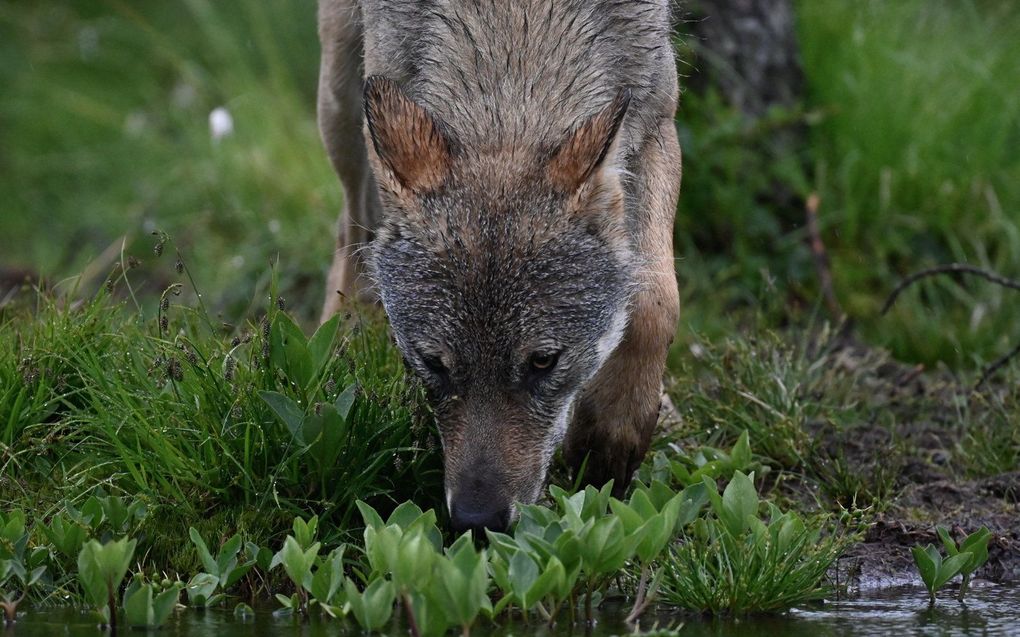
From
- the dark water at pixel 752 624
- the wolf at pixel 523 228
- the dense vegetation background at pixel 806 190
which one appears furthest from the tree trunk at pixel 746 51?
the dark water at pixel 752 624

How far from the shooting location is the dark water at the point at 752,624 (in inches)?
140

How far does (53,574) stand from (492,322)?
139 cm

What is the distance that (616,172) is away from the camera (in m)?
4.38

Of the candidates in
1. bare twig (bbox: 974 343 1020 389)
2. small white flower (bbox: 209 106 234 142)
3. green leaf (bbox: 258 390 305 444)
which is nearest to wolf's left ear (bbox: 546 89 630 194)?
green leaf (bbox: 258 390 305 444)

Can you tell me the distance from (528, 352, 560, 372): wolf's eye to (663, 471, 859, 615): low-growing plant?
0.58m

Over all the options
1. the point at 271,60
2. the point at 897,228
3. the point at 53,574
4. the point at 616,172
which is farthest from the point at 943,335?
the point at 271,60

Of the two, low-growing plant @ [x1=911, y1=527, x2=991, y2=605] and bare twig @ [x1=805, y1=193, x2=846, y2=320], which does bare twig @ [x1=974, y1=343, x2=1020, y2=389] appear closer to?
bare twig @ [x1=805, y1=193, x2=846, y2=320]

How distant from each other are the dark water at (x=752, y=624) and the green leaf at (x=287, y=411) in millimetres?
532

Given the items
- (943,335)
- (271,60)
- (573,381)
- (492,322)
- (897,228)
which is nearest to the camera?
(492,322)

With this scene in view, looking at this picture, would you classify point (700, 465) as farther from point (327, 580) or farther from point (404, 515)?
point (327, 580)

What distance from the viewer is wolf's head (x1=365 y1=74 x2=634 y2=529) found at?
158 inches

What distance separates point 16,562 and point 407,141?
5.22ft

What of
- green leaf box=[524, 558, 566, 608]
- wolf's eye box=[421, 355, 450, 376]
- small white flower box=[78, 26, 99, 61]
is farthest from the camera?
small white flower box=[78, 26, 99, 61]

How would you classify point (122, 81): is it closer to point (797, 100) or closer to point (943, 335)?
point (797, 100)
